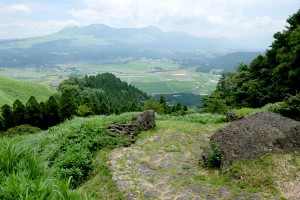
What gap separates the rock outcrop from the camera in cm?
1391

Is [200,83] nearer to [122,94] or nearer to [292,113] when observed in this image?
[122,94]

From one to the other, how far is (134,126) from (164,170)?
4.97 meters

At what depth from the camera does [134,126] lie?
14742mm

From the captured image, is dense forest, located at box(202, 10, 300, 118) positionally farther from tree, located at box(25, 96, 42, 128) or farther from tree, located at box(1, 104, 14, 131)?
tree, located at box(1, 104, 14, 131)

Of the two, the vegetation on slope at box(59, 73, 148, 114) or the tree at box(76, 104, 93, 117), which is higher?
the tree at box(76, 104, 93, 117)

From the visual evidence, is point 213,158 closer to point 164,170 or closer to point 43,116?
point 164,170

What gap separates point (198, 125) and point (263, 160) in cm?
704

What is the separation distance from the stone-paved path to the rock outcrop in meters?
1.00

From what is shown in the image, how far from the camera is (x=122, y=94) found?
8838 cm

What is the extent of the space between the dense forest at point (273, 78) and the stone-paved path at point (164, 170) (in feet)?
20.6

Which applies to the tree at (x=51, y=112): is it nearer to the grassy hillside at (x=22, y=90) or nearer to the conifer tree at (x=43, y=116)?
the conifer tree at (x=43, y=116)

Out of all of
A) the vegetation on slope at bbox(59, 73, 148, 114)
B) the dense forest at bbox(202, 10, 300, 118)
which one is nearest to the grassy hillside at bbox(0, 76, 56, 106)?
the vegetation on slope at bbox(59, 73, 148, 114)

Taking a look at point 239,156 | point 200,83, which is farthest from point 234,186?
point 200,83

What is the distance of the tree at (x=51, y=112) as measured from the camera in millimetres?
39016
